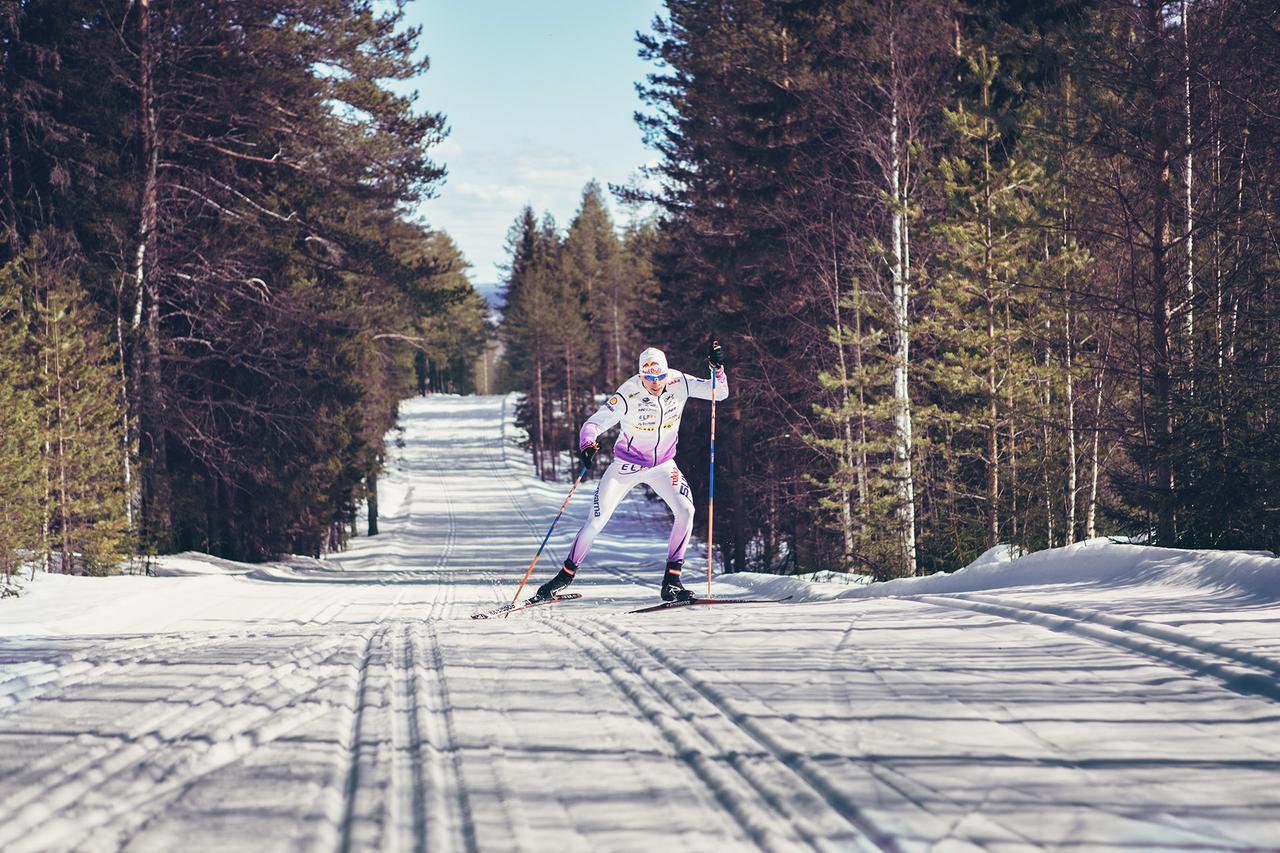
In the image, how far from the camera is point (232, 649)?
704 cm

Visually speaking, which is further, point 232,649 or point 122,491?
point 122,491

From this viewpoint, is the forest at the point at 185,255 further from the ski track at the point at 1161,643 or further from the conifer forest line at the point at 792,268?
the ski track at the point at 1161,643

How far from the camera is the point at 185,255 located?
2167cm

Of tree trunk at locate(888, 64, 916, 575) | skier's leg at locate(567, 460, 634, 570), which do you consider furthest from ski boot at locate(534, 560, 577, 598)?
tree trunk at locate(888, 64, 916, 575)

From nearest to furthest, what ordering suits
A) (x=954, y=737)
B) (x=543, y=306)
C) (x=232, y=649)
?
(x=954, y=737)
(x=232, y=649)
(x=543, y=306)

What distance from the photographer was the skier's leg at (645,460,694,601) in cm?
1073

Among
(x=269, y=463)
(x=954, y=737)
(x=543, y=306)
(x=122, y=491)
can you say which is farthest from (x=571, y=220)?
(x=954, y=737)

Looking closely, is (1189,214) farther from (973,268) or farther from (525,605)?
(525,605)

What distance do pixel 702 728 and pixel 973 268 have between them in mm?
14807

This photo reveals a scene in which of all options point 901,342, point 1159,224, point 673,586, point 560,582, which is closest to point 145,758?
point 673,586

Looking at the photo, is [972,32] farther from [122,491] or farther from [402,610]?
[122,491]

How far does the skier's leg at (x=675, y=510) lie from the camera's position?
422 inches

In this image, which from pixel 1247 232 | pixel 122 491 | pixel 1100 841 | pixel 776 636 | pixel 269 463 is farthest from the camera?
pixel 269 463

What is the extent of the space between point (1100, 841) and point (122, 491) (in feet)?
59.9
